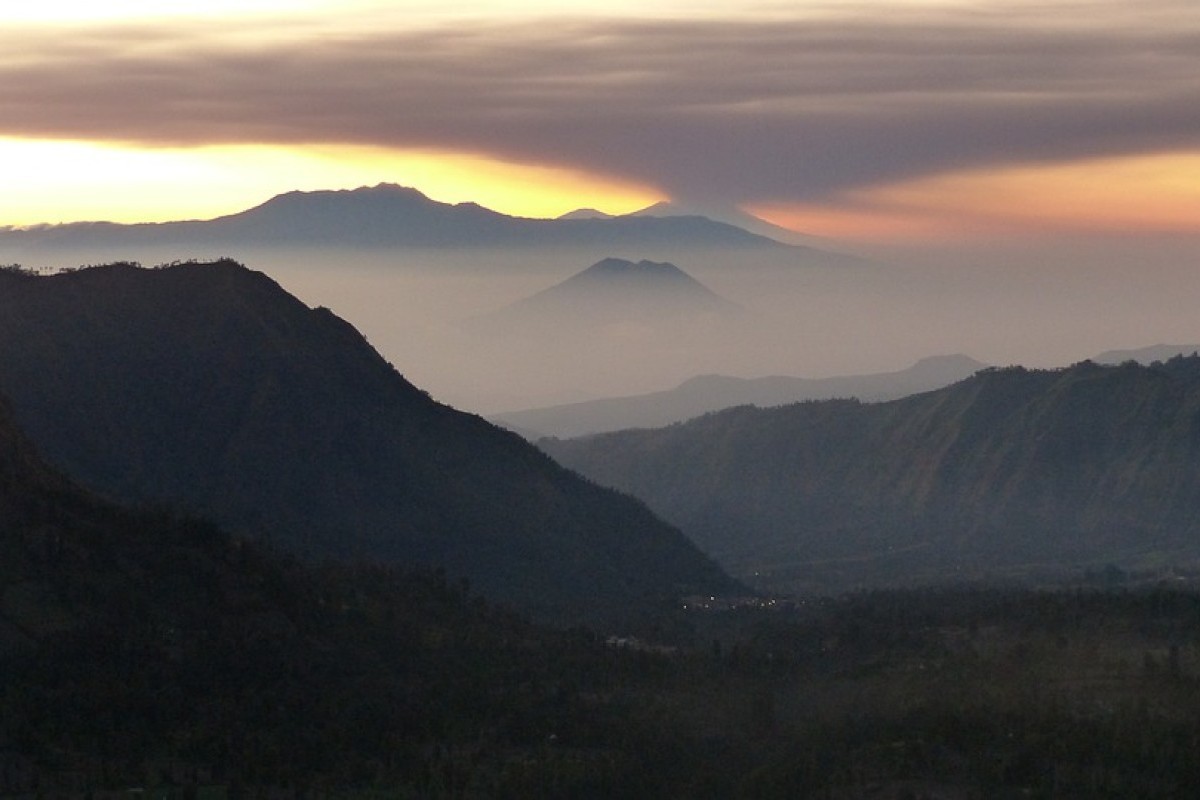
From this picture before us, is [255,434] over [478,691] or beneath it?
over

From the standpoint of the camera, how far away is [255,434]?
184 meters

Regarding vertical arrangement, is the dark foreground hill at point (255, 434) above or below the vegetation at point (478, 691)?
above

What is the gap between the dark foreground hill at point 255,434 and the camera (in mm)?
175125

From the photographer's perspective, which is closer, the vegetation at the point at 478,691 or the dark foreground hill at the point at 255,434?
the vegetation at the point at 478,691

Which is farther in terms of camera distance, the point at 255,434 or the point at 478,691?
the point at 255,434

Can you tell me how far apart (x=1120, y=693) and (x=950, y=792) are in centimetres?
1938

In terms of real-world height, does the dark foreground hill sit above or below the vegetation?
above

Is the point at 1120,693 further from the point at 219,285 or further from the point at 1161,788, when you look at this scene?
the point at 219,285

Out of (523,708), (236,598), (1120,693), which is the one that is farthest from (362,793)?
(1120,693)

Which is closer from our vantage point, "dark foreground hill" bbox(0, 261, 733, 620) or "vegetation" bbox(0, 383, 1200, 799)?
"vegetation" bbox(0, 383, 1200, 799)

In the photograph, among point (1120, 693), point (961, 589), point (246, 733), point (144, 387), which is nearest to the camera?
point (246, 733)

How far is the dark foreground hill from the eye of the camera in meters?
175

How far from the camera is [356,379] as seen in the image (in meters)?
198

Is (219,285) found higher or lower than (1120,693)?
higher
